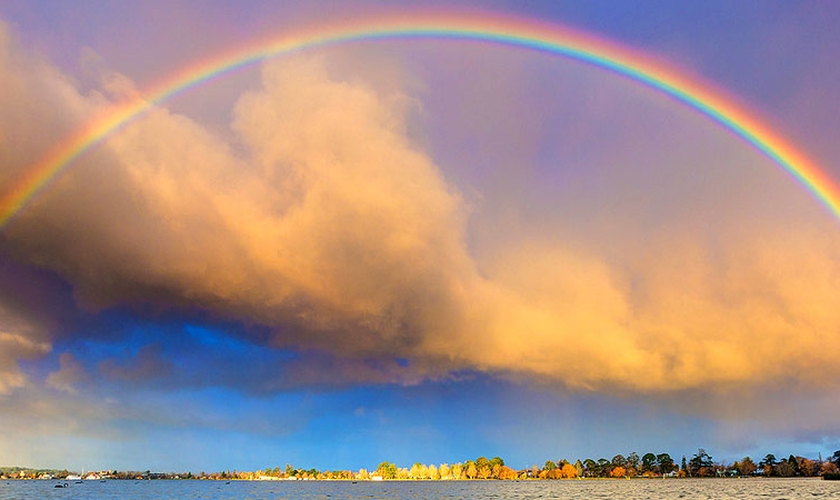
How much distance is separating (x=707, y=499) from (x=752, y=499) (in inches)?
436

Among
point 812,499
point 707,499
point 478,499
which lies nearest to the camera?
point 812,499

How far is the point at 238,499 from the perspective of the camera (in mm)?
184000

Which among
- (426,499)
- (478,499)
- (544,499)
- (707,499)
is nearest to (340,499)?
(426,499)

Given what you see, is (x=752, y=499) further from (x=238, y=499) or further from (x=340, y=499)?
(x=238, y=499)

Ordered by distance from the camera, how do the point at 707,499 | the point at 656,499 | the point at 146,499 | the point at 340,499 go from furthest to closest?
1. the point at 146,499
2. the point at 340,499
3. the point at 656,499
4. the point at 707,499

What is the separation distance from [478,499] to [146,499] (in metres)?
105

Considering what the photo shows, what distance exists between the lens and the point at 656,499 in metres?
151

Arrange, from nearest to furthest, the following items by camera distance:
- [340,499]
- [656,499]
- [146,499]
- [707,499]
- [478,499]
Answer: [707,499] < [656,499] < [478,499] < [340,499] < [146,499]

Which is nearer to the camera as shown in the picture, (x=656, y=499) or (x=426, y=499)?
(x=656, y=499)

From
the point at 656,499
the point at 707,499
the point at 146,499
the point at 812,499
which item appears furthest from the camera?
the point at 146,499

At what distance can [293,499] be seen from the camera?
173m

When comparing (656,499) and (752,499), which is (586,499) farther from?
(752,499)

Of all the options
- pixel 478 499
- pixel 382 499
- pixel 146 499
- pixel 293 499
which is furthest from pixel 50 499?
pixel 478 499

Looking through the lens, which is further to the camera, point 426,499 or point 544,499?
point 426,499
